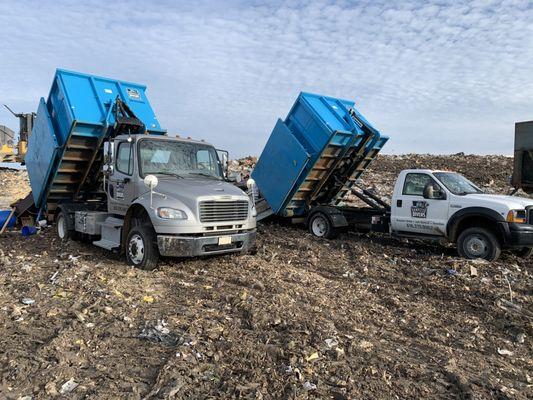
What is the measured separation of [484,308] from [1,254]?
8351 mm

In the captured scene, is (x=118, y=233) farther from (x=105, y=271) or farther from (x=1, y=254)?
(x=1, y=254)

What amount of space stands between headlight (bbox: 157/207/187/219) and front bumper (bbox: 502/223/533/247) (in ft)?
17.8

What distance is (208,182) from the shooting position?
8.34m

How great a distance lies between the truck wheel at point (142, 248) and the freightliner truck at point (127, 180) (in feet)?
0.05

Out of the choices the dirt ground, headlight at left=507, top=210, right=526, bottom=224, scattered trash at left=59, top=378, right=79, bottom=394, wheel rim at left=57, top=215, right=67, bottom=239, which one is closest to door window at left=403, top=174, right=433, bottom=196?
the dirt ground

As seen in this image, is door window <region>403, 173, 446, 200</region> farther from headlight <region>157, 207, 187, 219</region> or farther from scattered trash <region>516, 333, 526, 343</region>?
headlight <region>157, 207, 187, 219</region>

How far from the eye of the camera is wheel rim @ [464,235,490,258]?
27.7 feet

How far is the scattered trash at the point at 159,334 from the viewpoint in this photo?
185 inches

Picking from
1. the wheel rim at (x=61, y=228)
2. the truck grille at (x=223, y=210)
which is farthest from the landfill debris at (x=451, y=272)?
the wheel rim at (x=61, y=228)

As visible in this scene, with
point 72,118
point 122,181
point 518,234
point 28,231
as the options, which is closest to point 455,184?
point 518,234

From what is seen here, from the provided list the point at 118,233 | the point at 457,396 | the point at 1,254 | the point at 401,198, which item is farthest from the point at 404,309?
the point at 1,254

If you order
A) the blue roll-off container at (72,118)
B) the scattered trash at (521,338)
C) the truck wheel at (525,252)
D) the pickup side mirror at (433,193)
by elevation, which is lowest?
the scattered trash at (521,338)

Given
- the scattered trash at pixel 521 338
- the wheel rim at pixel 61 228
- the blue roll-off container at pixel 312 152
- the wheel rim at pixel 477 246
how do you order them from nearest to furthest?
the scattered trash at pixel 521 338, the wheel rim at pixel 477 246, the wheel rim at pixel 61 228, the blue roll-off container at pixel 312 152

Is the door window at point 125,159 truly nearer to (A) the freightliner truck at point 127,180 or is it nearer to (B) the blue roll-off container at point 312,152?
(A) the freightliner truck at point 127,180
